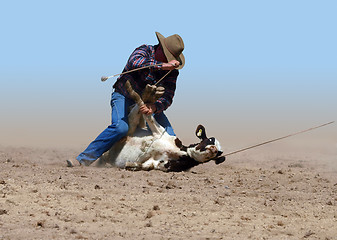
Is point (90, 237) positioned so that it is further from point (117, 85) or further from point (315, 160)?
point (315, 160)

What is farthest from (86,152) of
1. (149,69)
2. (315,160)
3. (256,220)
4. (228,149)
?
(228,149)

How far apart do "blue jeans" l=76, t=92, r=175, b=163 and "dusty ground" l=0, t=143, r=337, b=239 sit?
18.9 inches

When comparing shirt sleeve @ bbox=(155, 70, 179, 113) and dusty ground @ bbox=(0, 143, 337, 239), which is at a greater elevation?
shirt sleeve @ bbox=(155, 70, 179, 113)

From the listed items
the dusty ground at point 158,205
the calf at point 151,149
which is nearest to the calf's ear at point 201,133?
the calf at point 151,149

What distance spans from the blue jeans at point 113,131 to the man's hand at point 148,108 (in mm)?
343

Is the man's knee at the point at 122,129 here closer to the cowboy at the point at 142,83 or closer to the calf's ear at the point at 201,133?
the cowboy at the point at 142,83

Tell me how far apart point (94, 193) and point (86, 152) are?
2443 millimetres

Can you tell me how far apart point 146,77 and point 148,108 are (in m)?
0.44

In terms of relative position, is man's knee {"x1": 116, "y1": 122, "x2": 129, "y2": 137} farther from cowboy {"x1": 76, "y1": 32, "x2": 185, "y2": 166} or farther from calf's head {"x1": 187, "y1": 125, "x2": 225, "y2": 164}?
calf's head {"x1": 187, "y1": 125, "x2": 225, "y2": 164}

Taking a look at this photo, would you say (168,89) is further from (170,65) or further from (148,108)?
(170,65)

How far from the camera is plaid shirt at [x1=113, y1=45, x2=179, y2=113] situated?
790 centimetres

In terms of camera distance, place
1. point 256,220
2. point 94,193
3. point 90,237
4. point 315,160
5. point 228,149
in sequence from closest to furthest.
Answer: point 90,237
point 256,220
point 94,193
point 315,160
point 228,149

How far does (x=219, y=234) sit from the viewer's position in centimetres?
450

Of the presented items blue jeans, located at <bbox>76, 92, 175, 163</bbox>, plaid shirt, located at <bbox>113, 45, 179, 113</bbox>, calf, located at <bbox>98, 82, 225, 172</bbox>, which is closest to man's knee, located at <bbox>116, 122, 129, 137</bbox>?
blue jeans, located at <bbox>76, 92, 175, 163</bbox>
